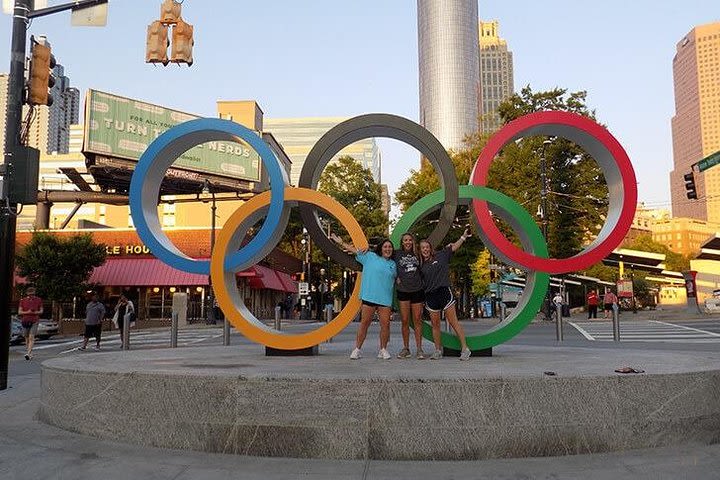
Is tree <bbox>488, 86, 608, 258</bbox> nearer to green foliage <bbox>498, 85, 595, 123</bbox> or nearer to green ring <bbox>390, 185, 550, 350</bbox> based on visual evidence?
green foliage <bbox>498, 85, 595, 123</bbox>

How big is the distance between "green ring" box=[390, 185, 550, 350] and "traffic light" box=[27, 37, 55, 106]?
5.74 metres

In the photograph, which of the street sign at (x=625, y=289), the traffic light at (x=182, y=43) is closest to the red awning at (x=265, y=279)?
the street sign at (x=625, y=289)

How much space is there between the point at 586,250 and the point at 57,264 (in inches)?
1247

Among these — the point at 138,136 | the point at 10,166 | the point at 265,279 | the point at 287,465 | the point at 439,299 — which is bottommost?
the point at 287,465

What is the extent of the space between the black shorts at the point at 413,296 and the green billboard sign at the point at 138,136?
120ft

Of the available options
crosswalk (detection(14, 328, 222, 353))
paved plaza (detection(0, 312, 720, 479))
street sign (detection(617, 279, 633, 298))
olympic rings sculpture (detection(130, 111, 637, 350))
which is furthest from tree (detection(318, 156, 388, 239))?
paved plaza (detection(0, 312, 720, 479))

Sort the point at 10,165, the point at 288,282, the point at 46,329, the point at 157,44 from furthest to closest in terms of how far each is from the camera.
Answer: the point at 288,282, the point at 46,329, the point at 157,44, the point at 10,165

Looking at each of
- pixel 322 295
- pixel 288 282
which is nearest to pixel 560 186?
pixel 322 295

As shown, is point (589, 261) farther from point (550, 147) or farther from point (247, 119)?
point (247, 119)

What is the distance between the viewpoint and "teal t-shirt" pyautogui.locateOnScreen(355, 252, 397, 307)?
8180mm

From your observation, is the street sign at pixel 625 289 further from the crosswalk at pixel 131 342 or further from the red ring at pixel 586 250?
the red ring at pixel 586 250

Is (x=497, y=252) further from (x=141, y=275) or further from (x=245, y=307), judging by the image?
A: (x=141, y=275)

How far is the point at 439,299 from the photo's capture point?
27.0 feet

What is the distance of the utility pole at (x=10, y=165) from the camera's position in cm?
928
